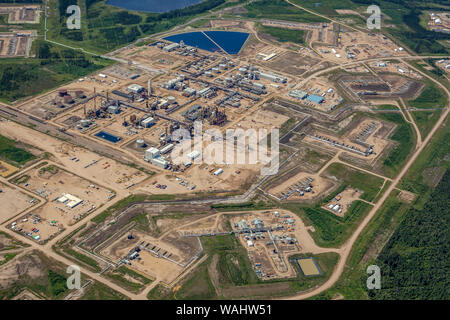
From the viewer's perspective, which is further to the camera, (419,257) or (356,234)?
(356,234)

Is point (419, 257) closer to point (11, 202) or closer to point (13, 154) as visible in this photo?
point (11, 202)

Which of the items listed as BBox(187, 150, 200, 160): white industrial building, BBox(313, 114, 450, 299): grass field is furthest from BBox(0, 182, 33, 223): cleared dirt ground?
BBox(313, 114, 450, 299): grass field

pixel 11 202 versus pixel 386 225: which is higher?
pixel 386 225

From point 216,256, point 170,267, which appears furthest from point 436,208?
point 170,267

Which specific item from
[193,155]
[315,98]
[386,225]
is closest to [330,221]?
[386,225]

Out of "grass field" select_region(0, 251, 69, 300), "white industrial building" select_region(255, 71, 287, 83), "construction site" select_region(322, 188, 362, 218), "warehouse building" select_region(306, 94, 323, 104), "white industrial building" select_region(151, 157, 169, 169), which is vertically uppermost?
"white industrial building" select_region(255, 71, 287, 83)

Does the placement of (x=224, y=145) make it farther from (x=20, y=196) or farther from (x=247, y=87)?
(x=20, y=196)

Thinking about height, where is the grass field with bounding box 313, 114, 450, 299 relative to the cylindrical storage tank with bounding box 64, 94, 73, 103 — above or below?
below

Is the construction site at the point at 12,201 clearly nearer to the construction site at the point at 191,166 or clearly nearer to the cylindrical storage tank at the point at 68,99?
the construction site at the point at 191,166

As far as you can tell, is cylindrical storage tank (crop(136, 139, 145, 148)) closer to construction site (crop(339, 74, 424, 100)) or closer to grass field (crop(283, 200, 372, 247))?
grass field (crop(283, 200, 372, 247))
